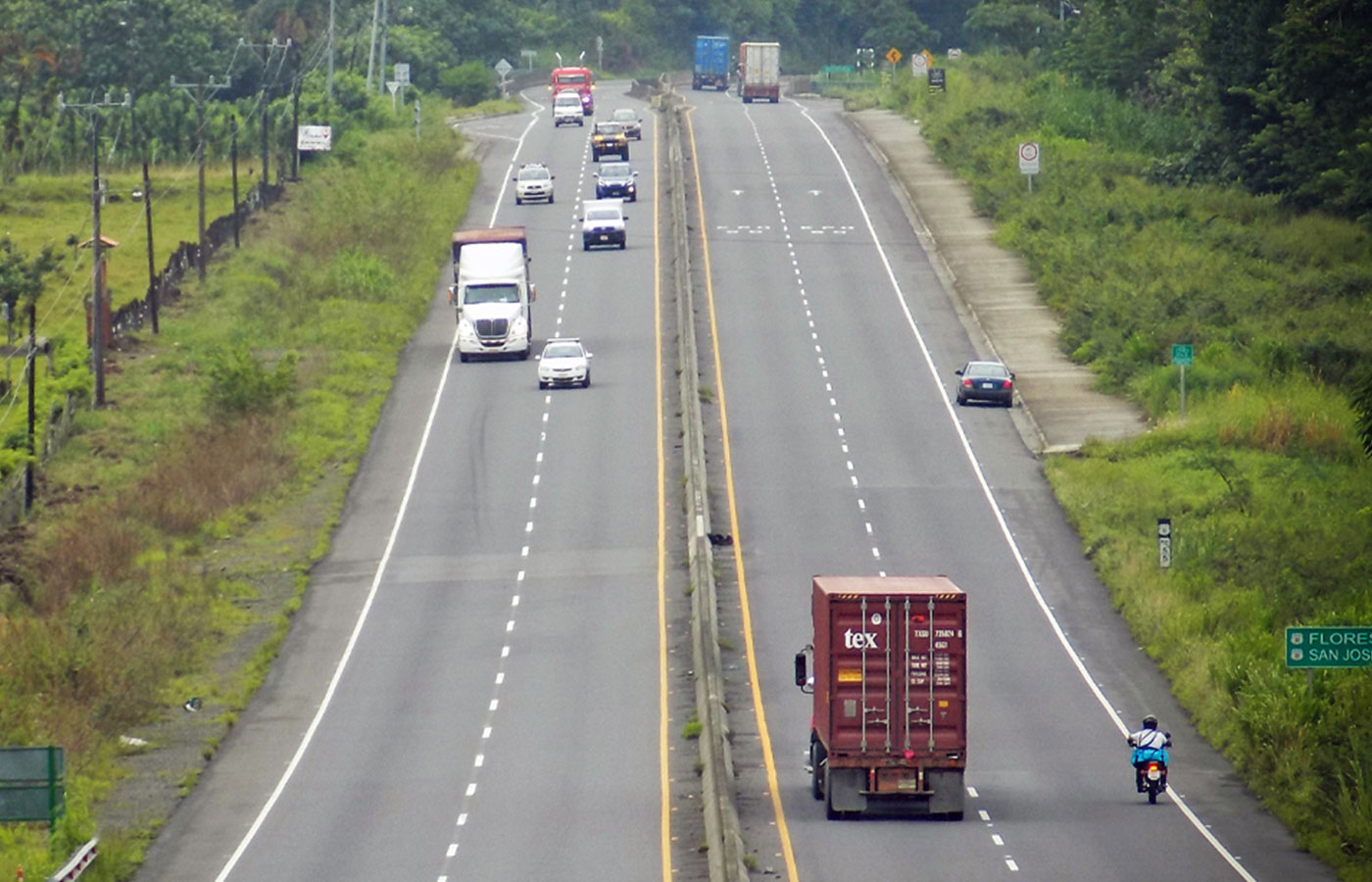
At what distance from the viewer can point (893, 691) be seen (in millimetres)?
29672

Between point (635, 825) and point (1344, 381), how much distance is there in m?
38.0

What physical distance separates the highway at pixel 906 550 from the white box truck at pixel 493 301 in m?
6.47

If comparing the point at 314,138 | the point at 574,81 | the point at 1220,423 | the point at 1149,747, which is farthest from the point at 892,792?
the point at 574,81

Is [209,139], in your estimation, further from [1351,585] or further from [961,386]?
[1351,585]

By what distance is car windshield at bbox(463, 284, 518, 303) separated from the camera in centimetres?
6856

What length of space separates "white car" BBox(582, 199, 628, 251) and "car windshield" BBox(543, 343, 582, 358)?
1993 centimetres

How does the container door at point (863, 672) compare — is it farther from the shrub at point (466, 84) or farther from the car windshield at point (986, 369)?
the shrub at point (466, 84)

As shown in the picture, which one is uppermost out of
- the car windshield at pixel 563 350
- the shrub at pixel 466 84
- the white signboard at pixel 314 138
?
the shrub at pixel 466 84

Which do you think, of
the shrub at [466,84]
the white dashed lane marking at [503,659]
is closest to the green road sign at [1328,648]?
the white dashed lane marking at [503,659]

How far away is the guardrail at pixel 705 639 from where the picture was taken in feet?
91.4

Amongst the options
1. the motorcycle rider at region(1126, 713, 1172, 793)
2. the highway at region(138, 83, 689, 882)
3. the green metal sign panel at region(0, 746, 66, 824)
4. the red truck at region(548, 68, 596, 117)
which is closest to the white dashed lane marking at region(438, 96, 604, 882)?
the highway at region(138, 83, 689, 882)

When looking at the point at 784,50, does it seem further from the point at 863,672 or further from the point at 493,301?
the point at 863,672

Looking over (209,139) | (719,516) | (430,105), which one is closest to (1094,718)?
(719,516)

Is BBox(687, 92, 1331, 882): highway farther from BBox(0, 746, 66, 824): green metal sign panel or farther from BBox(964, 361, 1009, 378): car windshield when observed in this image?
BBox(0, 746, 66, 824): green metal sign panel
